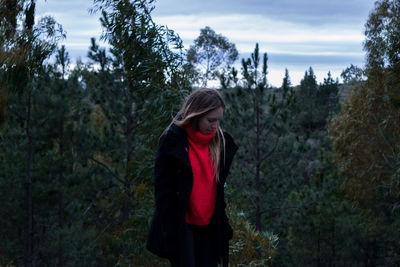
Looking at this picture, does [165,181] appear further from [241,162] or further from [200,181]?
[241,162]

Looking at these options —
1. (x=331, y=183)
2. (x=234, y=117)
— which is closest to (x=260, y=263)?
(x=234, y=117)

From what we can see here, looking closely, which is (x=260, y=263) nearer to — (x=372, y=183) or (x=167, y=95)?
(x=167, y=95)

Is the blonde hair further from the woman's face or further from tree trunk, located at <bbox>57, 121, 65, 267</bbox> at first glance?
tree trunk, located at <bbox>57, 121, 65, 267</bbox>

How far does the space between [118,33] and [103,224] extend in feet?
47.7

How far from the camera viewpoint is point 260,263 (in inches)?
232

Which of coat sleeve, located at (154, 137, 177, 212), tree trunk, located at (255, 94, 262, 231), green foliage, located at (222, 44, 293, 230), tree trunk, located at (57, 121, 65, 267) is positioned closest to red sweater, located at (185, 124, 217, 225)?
coat sleeve, located at (154, 137, 177, 212)

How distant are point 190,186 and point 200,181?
0.10m

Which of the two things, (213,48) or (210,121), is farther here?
(213,48)

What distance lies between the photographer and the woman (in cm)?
250

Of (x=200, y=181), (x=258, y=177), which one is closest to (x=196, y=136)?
(x=200, y=181)

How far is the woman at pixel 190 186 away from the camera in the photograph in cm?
250

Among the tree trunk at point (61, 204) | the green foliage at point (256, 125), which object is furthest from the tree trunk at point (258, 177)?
the tree trunk at point (61, 204)

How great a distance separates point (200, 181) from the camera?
258 centimetres

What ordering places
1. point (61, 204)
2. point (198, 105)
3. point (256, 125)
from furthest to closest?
1. point (61, 204)
2. point (256, 125)
3. point (198, 105)
